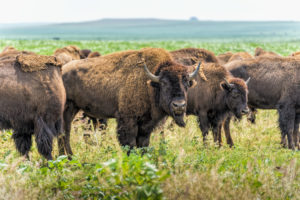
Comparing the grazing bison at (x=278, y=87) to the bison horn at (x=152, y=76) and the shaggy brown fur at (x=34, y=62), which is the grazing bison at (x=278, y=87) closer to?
the bison horn at (x=152, y=76)

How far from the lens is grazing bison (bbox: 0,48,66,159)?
6.13m

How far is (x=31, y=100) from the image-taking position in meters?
6.26

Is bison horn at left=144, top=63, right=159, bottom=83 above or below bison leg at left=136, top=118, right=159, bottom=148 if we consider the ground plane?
above

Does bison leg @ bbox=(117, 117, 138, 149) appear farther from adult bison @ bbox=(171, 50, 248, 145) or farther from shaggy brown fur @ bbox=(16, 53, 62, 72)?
adult bison @ bbox=(171, 50, 248, 145)

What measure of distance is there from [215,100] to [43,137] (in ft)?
14.2

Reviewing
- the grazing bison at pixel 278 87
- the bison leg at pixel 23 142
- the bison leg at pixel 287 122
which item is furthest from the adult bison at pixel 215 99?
the bison leg at pixel 23 142

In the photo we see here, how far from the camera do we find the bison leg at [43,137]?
20.8ft

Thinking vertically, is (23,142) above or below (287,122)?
above

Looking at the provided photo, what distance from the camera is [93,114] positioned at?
7.87 meters

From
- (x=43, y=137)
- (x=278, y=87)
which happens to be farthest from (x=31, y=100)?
(x=278, y=87)

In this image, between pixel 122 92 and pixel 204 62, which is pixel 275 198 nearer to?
pixel 122 92

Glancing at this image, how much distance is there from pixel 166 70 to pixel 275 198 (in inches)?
110

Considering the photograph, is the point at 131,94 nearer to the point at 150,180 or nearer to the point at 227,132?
the point at 150,180

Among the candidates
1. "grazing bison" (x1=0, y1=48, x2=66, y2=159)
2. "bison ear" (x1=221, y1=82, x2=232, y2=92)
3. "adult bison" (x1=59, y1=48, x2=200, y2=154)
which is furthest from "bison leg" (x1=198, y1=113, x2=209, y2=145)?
"grazing bison" (x1=0, y1=48, x2=66, y2=159)
